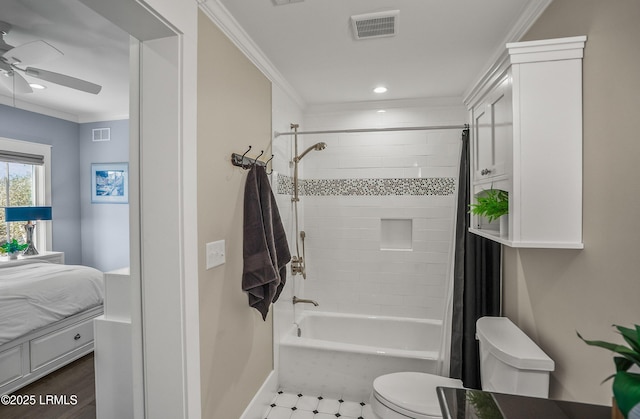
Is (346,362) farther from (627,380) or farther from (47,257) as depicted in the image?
(47,257)

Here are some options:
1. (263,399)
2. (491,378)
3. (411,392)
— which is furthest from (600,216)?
(263,399)

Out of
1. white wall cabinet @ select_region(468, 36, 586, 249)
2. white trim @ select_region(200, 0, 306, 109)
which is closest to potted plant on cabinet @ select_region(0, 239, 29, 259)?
white trim @ select_region(200, 0, 306, 109)

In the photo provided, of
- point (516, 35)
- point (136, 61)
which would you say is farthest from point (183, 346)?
point (516, 35)

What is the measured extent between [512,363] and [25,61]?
3.22 m

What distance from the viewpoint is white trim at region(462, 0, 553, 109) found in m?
1.44

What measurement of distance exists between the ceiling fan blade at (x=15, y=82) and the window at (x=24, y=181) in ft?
4.20

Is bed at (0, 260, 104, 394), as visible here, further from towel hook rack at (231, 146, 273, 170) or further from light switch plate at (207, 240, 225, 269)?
towel hook rack at (231, 146, 273, 170)

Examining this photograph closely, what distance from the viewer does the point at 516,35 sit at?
1.82 metres

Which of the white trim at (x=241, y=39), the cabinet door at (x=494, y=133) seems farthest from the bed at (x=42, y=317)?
the cabinet door at (x=494, y=133)

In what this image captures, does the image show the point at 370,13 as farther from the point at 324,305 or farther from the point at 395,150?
the point at 324,305

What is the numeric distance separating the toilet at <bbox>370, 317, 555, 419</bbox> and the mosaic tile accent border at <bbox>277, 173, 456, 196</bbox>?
155 centimetres

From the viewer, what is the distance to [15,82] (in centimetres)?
236

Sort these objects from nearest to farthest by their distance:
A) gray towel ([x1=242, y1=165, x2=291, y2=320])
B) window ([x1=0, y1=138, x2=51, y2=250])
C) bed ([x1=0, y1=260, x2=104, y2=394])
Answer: gray towel ([x1=242, y1=165, x2=291, y2=320])
bed ([x1=0, y1=260, x2=104, y2=394])
window ([x1=0, y1=138, x2=51, y2=250])

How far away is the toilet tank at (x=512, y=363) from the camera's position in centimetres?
136
